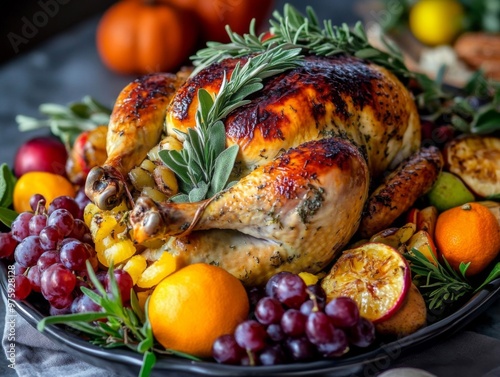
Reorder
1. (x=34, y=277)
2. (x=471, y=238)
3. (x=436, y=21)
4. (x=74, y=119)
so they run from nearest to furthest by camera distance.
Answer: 1. (x=34, y=277)
2. (x=471, y=238)
3. (x=74, y=119)
4. (x=436, y=21)

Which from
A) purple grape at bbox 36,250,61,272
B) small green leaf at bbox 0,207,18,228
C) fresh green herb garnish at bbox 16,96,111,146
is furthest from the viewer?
fresh green herb garnish at bbox 16,96,111,146

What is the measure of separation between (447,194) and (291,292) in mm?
735

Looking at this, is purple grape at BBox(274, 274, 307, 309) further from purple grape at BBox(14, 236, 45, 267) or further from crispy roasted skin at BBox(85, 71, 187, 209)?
purple grape at BBox(14, 236, 45, 267)

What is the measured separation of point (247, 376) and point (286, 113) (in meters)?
0.64

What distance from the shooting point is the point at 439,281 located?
164cm

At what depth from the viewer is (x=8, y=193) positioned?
6.45 ft

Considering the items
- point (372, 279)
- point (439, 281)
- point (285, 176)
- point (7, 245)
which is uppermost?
point (285, 176)

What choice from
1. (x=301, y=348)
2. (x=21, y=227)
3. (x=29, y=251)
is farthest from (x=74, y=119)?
(x=301, y=348)

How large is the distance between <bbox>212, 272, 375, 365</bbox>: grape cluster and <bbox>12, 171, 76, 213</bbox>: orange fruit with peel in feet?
2.89

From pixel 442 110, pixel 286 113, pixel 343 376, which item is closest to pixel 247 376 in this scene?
pixel 343 376

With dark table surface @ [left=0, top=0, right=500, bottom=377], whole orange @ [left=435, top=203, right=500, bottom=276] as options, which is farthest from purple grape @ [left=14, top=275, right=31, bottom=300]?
dark table surface @ [left=0, top=0, right=500, bottom=377]

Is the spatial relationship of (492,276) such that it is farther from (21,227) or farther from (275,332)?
(21,227)

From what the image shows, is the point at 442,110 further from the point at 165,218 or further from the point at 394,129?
the point at 165,218

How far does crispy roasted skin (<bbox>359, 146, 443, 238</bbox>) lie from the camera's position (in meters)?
1.72
